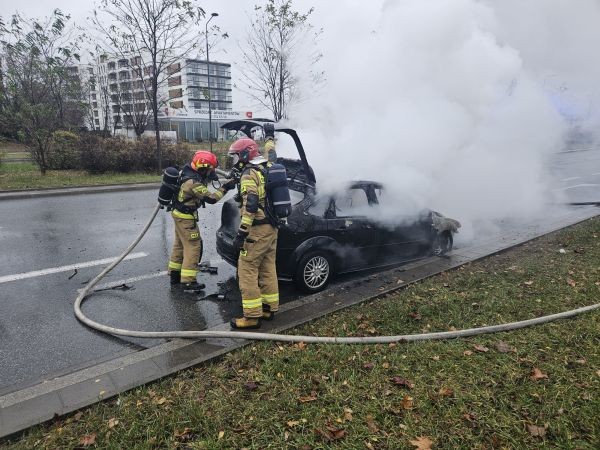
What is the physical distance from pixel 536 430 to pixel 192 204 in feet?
14.0

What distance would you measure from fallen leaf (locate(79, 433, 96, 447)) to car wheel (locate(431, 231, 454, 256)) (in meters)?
5.44

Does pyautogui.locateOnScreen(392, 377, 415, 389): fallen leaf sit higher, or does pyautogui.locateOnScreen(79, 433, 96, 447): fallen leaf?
pyautogui.locateOnScreen(392, 377, 415, 389): fallen leaf

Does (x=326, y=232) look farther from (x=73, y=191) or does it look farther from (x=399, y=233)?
(x=73, y=191)

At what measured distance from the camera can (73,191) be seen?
1348 cm

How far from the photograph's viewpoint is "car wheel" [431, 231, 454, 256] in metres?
6.80

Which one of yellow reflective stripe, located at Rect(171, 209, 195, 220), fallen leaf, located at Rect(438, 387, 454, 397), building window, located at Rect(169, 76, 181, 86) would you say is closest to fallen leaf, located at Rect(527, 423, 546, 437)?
fallen leaf, located at Rect(438, 387, 454, 397)

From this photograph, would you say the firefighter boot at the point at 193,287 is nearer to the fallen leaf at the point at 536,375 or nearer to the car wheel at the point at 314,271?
the car wheel at the point at 314,271

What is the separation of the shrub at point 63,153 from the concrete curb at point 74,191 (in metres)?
3.46

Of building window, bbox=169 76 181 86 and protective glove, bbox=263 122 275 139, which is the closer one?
protective glove, bbox=263 122 275 139

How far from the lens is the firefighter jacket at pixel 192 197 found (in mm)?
5270

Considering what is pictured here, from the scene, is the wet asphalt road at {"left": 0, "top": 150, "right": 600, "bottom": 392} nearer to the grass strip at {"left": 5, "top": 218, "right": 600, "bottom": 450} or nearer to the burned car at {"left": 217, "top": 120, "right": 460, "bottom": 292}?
the burned car at {"left": 217, "top": 120, "right": 460, "bottom": 292}

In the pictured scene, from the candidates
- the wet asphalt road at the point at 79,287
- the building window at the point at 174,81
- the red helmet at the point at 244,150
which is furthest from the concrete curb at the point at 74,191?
the red helmet at the point at 244,150

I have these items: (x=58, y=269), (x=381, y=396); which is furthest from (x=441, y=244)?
(x=58, y=269)

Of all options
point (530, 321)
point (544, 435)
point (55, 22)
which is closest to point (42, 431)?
point (544, 435)
